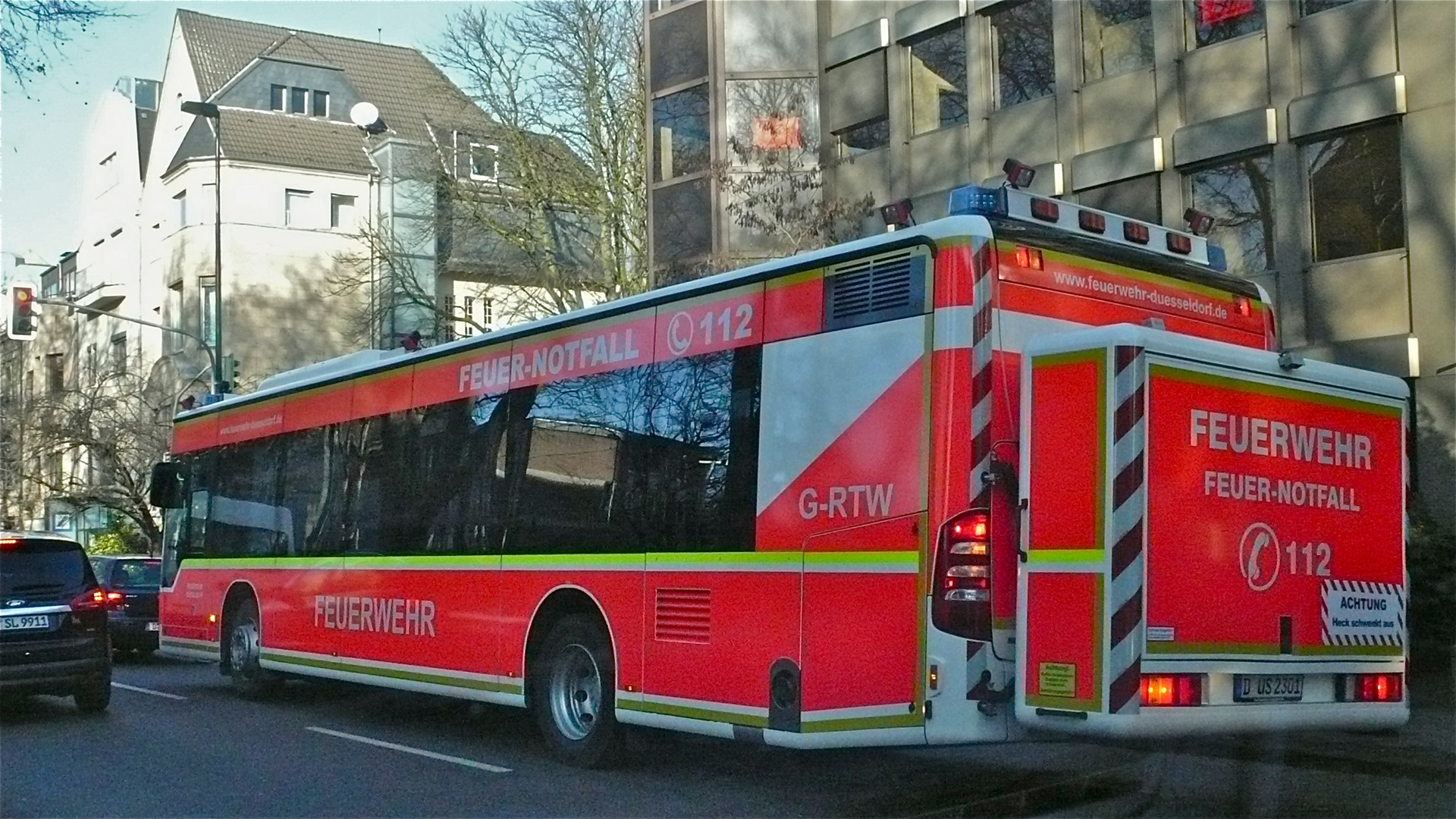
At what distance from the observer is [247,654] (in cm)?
1478

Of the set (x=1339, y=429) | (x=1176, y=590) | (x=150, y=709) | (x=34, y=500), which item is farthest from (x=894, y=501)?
(x=34, y=500)

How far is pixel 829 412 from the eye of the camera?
318 inches

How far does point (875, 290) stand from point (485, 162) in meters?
27.8

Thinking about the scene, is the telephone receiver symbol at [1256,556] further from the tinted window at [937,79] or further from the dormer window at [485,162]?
the dormer window at [485,162]

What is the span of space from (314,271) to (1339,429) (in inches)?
1677

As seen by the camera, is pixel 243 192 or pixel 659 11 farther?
pixel 243 192

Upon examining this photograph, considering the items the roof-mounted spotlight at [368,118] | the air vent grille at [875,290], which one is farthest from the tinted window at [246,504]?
the roof-mounted spotlight at [368,118]

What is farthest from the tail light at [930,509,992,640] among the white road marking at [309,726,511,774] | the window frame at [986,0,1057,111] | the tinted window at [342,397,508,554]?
the window frame at [986,0,1057,111]

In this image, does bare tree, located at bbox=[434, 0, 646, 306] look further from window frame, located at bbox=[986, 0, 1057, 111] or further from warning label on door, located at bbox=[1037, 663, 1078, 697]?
warning label on door, located at bbox=[1037, 663, 1078, 697]

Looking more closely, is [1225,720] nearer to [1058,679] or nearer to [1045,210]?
[1058,679]

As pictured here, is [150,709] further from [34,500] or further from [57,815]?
[34,500]

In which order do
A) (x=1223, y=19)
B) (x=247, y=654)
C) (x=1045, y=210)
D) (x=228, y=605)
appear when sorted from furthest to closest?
(x=1223, y=19)
(x=228, y=605)
(x=247, y=654)
(x=1045, y=210)

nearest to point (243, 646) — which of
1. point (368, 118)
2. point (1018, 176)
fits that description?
point (1018, 176)

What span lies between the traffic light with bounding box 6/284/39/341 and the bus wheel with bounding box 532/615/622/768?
18.5 m
